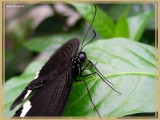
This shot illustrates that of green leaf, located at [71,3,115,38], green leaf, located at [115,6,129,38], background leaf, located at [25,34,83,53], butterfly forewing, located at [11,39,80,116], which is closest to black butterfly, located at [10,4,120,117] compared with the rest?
butterfly forewing, located at [11,39,80,116]

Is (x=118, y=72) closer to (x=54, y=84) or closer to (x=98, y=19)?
(x=54, y=84)

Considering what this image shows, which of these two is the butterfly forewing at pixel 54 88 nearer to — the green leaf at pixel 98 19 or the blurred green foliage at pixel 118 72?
the blurred green foliage at pixel 118 72

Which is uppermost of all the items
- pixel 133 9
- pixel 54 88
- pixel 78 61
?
pixel 133 9

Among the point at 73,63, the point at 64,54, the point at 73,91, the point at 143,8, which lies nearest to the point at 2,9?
the point at 64,54

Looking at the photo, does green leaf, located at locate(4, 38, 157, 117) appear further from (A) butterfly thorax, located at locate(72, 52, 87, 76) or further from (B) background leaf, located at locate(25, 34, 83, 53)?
(B) background leaf, located at locate(25, 34, 83, 53)

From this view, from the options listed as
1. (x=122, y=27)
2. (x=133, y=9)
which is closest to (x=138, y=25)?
(x=122, y=27)

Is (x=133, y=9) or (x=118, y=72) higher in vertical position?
(x=133, y=9)

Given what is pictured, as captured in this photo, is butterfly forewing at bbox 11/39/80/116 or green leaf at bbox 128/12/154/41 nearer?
butterfly forewing at bbox 11/39/80/116

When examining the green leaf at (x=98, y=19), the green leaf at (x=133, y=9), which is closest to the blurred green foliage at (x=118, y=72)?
the green leaf at (x=98, y=19)
